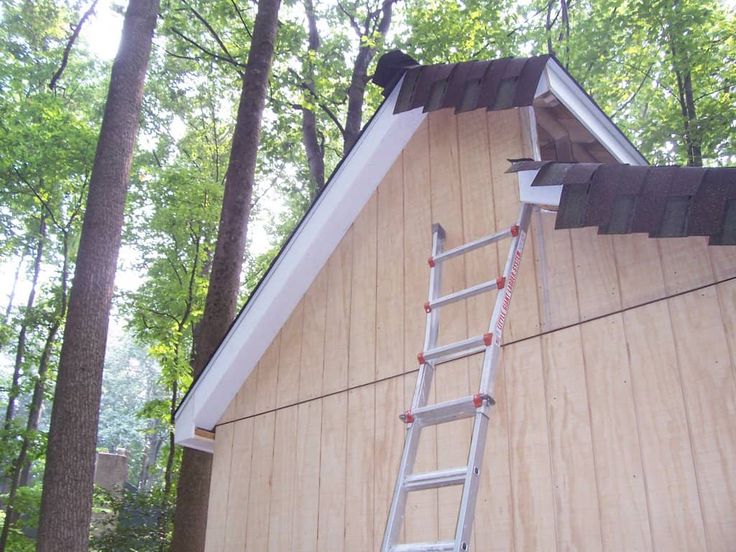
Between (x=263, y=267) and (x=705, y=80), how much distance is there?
34.2 ft

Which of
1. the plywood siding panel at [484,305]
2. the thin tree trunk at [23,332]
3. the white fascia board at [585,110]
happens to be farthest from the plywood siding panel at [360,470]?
the thin tree trunk at [23,332]

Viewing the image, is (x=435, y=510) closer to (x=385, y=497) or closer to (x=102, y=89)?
(x=385, y=497)

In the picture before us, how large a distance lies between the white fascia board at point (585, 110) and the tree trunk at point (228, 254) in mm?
3578

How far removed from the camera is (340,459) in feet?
13.3

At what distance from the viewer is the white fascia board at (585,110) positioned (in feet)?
11.5

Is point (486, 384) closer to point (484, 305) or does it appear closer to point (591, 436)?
point (591, 436)

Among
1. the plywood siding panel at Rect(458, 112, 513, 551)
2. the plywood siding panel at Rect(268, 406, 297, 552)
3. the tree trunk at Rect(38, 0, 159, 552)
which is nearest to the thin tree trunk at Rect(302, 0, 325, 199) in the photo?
the tree trunk at Rect(38, 0, 159, 552)

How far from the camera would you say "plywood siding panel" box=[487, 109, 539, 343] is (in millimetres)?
3396

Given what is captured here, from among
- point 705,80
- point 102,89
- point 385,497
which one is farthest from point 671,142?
point 102,89

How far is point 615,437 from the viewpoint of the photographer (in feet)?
9.25

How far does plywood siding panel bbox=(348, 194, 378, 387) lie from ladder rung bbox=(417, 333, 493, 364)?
0.76 metres

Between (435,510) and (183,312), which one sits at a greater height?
(183,312)

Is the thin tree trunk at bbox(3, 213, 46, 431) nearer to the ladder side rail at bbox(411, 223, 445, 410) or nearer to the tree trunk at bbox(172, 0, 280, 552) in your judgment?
the tree trunk at bbox(172, 0, 280, 552)

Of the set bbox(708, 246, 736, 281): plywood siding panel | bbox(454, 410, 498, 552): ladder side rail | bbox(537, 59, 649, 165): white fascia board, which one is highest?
bbox(537, 59, 649, 165): white fascia board
